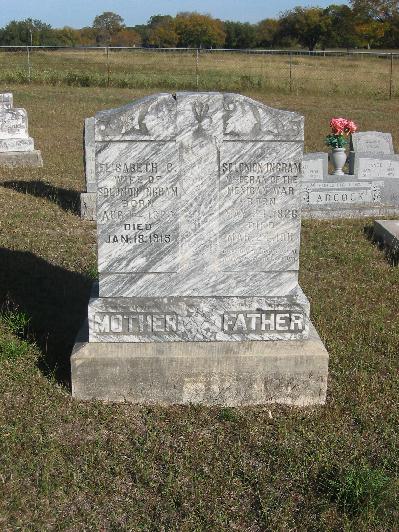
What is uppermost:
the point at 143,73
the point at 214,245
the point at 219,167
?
the point at 143,73

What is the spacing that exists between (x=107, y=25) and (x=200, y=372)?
333 ft

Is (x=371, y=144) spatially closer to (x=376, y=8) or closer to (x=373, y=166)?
(x=373, y=166)

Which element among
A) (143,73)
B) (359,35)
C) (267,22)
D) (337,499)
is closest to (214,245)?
(337,499)

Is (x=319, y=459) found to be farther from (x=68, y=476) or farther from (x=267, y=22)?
(x=267, y=22)

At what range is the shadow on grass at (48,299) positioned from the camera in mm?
4961

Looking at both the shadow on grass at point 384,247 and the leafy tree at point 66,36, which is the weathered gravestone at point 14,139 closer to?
the shadow on grass at point 384,247

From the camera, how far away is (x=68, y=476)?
3615 mm

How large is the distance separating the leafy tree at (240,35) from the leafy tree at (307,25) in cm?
632

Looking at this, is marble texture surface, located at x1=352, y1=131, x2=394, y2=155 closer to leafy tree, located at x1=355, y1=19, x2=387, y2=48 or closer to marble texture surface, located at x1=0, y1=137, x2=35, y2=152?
marble texture surface, located at x1=0, y1=137, x2=35, y2=152

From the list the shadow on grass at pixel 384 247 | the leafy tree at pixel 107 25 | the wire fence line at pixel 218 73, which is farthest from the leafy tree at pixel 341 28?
the shadow on grass at pixel 384 247

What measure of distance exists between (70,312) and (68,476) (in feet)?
7.56

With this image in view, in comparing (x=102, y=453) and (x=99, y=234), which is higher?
(x=99, y=234)

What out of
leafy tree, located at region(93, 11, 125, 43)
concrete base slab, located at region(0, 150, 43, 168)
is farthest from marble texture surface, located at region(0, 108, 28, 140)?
leafy tree, located at region(93, 11, 125, 43)

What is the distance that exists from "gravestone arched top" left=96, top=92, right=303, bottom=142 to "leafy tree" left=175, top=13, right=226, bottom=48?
2609 inches
